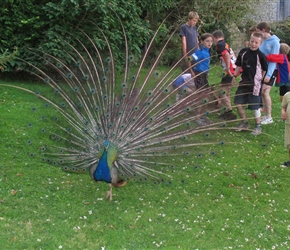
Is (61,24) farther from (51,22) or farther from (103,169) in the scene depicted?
(103,169)

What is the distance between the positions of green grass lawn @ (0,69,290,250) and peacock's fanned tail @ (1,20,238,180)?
288mm

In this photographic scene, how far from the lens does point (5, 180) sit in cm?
589

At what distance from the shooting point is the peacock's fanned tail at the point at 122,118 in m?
5.62

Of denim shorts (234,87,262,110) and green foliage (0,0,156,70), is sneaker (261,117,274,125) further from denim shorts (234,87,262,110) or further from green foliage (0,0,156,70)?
green foliage (0,0,156,70)

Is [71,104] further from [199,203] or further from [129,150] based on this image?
[199,203]

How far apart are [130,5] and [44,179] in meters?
6.35

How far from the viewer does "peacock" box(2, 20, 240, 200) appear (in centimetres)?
560

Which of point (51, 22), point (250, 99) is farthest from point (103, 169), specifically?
point (51, 22)

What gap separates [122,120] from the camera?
18.6ft

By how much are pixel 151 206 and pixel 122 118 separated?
1.26 m

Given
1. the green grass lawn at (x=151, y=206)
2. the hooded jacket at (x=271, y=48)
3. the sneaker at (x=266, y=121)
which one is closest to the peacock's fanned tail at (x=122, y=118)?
the green grass lawn at (x=151, y=206)

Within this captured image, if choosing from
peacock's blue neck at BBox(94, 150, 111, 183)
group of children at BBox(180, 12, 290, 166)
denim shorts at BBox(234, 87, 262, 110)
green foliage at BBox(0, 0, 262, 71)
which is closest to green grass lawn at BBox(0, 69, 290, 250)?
peacock's blue neck at BBox(94, 150, 111, 183)

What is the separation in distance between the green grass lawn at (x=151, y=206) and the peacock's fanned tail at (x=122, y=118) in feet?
0.95

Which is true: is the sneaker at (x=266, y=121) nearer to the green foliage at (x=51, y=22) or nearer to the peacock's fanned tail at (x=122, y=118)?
the peacock's fanned tail at (x=122, y=118)
